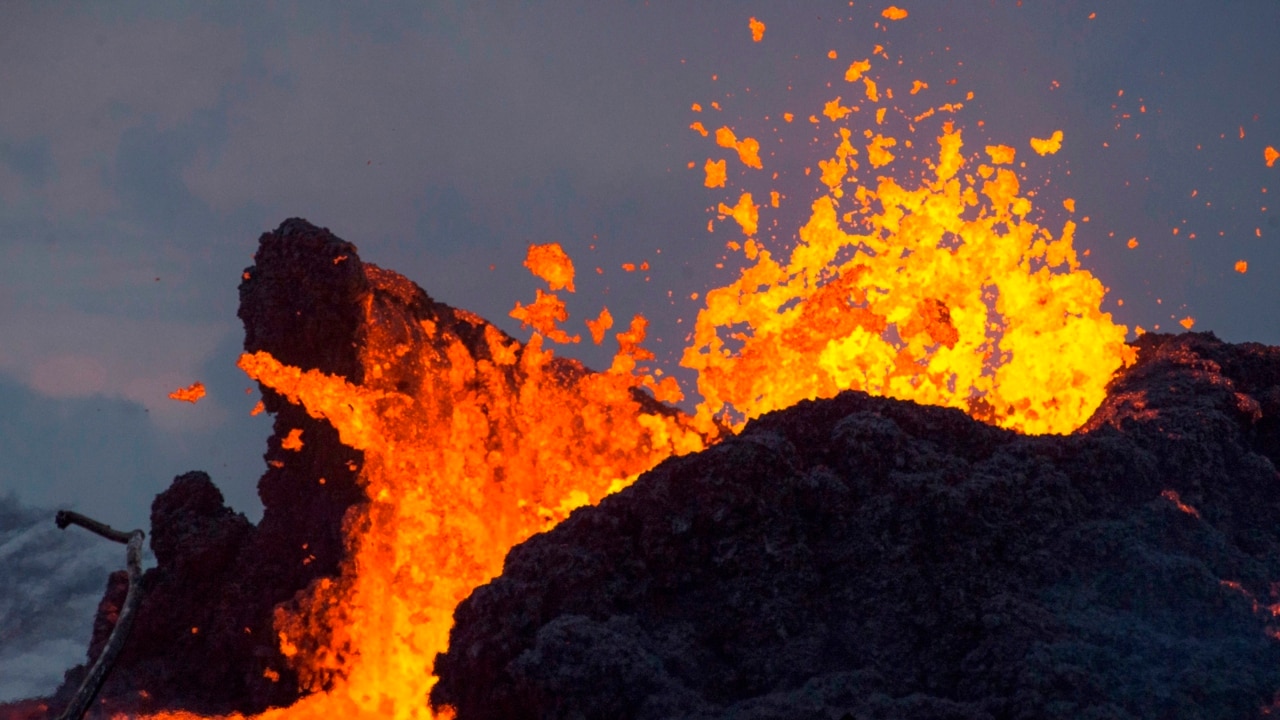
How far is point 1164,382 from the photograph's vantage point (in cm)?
1249

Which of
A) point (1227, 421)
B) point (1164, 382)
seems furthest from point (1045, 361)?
point (1227, 421)

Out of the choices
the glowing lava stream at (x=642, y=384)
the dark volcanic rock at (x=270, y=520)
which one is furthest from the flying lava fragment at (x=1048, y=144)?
the dark volcanic rock at (x=270, y=520)

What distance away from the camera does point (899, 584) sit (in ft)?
29.6

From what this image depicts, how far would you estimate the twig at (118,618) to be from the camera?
24.2 feet

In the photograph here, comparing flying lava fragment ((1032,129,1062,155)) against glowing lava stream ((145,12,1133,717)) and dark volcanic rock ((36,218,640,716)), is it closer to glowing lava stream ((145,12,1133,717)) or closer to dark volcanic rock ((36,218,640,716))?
glowing lava stream ((145,12,1133,717))

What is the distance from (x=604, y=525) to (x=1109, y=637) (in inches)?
168

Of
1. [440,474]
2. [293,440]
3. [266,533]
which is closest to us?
[266,533]

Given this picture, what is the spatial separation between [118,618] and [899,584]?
19.9 feet

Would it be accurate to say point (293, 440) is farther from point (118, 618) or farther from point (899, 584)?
point (899, 584)

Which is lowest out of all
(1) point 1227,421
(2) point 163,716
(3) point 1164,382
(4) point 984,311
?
(2) point 163,716

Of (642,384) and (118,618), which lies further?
(642,384)

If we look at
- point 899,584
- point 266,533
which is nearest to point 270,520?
point 266,533

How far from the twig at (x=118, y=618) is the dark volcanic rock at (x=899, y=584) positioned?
266 centimetres

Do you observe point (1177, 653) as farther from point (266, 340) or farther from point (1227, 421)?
point (266, 340)
